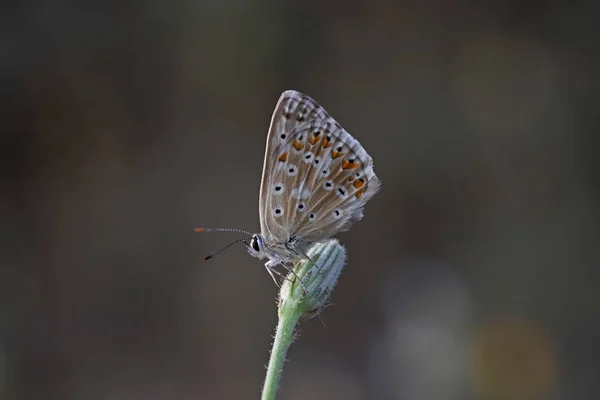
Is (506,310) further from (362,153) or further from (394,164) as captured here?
(362,153)

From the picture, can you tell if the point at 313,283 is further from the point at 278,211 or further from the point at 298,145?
the point at 298,145

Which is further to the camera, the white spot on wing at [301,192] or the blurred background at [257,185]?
the blurred background at [257,185]

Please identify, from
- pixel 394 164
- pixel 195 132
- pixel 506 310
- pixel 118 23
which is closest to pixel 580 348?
pixel 506 310

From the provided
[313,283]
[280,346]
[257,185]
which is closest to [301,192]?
[313,283]

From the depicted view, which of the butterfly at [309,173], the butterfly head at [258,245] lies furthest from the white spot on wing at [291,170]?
the butterfly head at [258,245]

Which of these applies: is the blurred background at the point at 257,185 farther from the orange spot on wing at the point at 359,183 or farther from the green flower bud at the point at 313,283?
the green flower bud at the point at 313,283
